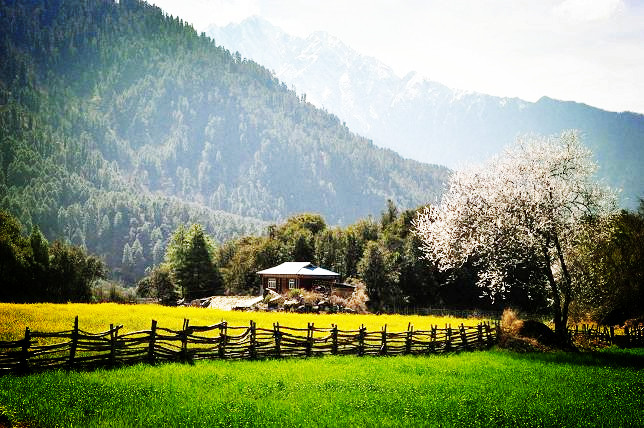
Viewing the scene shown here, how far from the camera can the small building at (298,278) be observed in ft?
280

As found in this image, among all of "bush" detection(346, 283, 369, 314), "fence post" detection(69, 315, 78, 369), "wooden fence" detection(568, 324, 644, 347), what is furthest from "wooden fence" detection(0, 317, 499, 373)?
"bush" detection(346, 283, 369, 314)

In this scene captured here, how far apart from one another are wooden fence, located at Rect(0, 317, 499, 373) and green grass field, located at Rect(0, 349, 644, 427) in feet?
3.58

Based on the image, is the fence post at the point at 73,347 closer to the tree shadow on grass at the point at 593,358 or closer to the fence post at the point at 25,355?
the fence post at the point at 25,355

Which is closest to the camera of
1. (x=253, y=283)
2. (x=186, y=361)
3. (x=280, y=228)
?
(x=186, y=361)

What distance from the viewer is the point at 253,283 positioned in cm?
11012

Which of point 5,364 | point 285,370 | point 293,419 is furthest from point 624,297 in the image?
point 5,364

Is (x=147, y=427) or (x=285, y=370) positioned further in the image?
→ (x=285, y=370)

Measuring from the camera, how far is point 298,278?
8544 cm

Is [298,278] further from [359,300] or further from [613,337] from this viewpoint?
[613,337]

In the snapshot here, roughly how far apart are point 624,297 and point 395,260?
117 feet

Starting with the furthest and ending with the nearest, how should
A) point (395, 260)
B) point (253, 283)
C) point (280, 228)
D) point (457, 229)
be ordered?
point (280, 228)
point (253, 283)
point (395, 260)
point (457, 229)

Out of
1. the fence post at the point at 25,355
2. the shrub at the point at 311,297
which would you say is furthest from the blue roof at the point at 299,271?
the fence post at the point at 25,355

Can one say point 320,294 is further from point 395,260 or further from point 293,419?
point 293,419

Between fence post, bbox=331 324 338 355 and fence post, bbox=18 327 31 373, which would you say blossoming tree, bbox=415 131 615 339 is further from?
fence post, bbox=18 327 31 373
